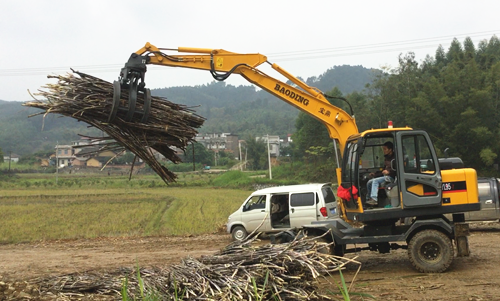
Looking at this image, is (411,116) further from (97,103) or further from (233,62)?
(97,103)

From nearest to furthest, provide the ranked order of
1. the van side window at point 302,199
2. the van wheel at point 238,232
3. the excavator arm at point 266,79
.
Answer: the excavator arm at point 266,79 → the van side window at point 302,199 → the van wheel at point 238,232

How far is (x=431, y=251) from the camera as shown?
943 centimetres

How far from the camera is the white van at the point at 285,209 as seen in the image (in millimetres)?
14328

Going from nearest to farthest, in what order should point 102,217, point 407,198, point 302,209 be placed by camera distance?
point 407,198 < point 302,209 < point 102,217

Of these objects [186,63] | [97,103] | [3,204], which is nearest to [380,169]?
[186,63]

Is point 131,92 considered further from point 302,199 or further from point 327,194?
point 327,194

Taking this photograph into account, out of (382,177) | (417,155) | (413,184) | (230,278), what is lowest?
(230,278)

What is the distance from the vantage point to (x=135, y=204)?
107ft

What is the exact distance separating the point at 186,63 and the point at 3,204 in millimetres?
27425

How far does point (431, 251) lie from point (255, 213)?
257 inches

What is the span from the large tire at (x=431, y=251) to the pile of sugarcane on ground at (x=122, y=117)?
469cm

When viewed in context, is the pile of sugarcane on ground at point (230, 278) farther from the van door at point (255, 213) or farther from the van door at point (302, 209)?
the van door at point (255, 213)

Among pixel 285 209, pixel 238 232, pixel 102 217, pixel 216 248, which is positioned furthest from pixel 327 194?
pixel 102 217

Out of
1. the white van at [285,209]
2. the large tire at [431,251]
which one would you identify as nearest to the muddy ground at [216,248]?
the large tire at [431,251]
